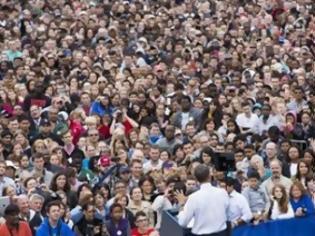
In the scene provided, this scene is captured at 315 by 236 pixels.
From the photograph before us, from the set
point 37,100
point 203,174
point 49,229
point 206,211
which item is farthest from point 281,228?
point 37,100

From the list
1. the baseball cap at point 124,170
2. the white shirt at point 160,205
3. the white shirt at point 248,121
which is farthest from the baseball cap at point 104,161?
the white shirt at point 248,121

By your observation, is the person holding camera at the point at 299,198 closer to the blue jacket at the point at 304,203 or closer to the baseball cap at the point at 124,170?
the blue jacket at the point at 304,203

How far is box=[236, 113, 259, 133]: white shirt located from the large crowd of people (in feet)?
0.07

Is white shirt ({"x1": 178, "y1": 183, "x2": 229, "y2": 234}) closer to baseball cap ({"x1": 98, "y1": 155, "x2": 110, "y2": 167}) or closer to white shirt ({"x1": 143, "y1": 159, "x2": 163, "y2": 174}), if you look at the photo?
white shirt ({"x1": 143, "y1": 159, "x2": 163, "y2": 174})

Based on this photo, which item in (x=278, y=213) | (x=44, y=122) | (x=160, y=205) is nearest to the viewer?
(x=278, y=213)

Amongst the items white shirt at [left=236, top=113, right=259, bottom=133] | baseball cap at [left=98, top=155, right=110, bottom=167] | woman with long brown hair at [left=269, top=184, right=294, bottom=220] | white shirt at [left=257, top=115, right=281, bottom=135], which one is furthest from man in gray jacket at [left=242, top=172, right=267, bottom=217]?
white shirt at [left=257, top=115, right=281, bottom=135]

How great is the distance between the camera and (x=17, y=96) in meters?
21.5

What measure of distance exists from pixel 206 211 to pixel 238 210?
824 mm

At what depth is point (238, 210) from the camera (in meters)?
14.0

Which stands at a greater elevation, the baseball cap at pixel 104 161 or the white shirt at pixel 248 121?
the white shirt at pixel 248 121

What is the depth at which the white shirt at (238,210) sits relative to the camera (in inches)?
540

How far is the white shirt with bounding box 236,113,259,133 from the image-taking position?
67.1 ft

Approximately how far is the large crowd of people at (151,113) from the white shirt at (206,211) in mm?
20

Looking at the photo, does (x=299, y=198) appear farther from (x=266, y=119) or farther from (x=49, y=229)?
(x=266, y=119)
